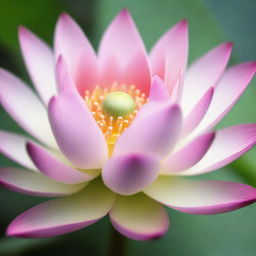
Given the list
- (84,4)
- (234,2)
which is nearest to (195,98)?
(234,2)

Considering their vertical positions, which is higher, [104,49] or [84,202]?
[104,49]

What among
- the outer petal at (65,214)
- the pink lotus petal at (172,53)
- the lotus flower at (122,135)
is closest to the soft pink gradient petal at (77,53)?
the lotus flower at (122,135)

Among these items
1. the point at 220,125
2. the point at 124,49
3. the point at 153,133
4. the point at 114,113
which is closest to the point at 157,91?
the point at 153,133

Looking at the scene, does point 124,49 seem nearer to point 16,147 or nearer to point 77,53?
point 77,53

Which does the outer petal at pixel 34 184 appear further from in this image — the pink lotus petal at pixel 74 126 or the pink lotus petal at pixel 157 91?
the pink lotus petal at pixel 157 91

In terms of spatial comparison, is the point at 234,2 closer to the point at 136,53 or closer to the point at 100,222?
the point at 136,53
